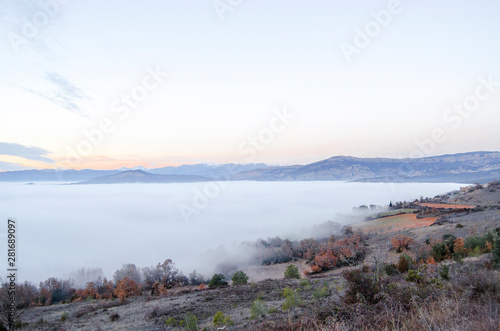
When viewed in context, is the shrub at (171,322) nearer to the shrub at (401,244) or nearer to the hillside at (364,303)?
the hillside at (364,303)

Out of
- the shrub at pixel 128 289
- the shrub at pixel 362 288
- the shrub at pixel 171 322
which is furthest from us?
the shrub at pixel 128 289

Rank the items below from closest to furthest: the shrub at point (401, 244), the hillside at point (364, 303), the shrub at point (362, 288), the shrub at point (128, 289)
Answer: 1. the hillside at point (364, 303)
2. the shrub at point (362, 288)
3. the shrub at point (401, 244)
4. the shrub at point (128, 289)

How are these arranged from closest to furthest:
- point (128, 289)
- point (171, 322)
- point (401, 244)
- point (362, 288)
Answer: point (362, 288) < point (171, 322) < point (401, 244) < point (128, 289)

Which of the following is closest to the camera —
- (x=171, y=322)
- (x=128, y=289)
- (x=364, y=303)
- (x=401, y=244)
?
(x=364, y=303)

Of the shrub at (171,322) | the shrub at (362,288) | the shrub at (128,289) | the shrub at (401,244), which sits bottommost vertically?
the shrub at (128,289)

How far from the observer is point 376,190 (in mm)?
194625

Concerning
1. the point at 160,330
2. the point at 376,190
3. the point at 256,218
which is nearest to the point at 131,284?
the point at 160,330

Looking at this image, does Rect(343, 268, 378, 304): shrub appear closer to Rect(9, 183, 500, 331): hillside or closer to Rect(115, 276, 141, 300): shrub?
Rect(9, 183, 500, 331): hillside

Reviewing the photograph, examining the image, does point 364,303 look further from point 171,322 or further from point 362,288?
point 171,322

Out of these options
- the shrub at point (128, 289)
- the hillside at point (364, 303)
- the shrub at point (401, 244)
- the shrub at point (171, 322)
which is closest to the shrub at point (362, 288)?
the hillside at point (364, 303)

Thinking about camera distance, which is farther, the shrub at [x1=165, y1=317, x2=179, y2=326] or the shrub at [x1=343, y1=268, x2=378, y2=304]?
the shrub at [x1=165, y1=317, x2=179, y2=326]

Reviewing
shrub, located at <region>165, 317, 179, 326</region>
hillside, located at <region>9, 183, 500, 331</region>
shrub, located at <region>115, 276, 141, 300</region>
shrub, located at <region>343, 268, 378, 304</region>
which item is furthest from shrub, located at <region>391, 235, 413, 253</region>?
shrub, located at <region>115, 276, 141, 300</region>

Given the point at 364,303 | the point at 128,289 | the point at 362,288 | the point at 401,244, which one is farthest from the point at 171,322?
the point at 401,244

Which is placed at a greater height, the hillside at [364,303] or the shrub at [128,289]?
the hillside at [364,303]
